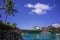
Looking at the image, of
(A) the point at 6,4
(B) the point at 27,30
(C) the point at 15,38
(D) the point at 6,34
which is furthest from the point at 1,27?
(B) the point at 27,30

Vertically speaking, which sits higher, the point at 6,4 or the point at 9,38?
the point at 6,4

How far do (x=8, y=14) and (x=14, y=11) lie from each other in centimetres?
132

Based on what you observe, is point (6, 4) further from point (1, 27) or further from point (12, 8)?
point (1, 27)

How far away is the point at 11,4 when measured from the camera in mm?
→ 30688

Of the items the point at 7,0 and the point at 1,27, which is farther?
the point at 7,0

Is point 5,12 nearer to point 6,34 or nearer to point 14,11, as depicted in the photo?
point 14,11

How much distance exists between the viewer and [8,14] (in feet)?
104

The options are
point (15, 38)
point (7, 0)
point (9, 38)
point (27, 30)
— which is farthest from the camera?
point (27, 30)

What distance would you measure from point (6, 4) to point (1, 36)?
1597cm

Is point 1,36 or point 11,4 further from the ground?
point 11,4

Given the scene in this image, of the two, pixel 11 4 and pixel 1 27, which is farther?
pixel 11 4

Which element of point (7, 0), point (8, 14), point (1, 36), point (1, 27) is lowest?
point (1, 36)

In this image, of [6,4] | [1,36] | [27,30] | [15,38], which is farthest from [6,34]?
[27,30]

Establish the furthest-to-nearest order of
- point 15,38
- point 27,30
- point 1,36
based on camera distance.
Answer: point 27,30 → point 15,38 → point 1,36
